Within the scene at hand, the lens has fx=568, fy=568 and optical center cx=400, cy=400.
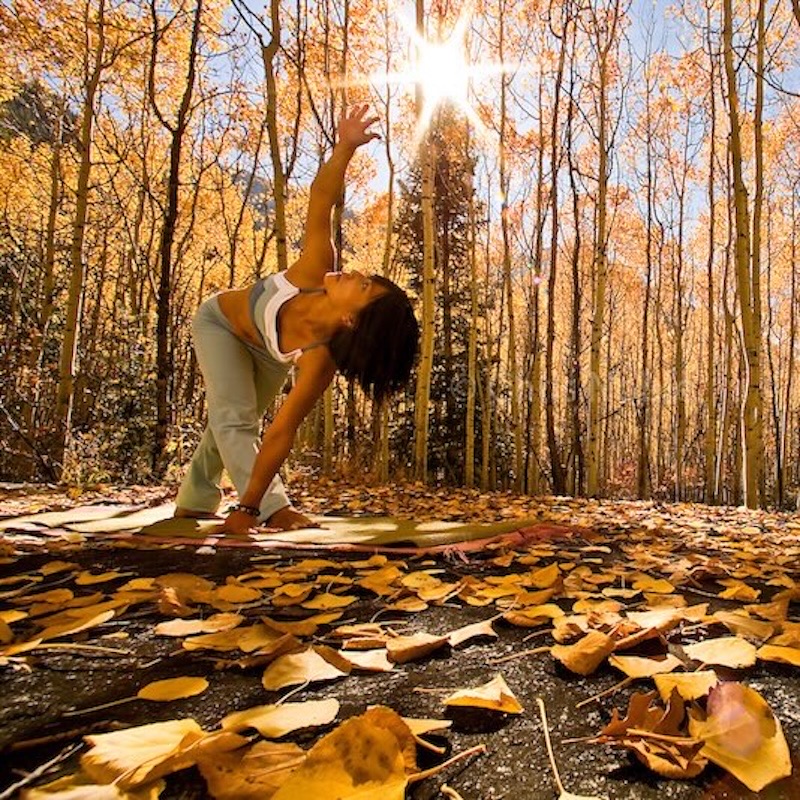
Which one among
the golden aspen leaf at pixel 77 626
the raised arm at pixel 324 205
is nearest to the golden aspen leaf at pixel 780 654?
the golden aspen leaf at pixel 77 626

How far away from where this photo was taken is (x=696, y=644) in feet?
2.77

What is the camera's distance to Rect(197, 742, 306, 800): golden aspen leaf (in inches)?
19.3

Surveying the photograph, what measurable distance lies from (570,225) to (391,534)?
1662 cm

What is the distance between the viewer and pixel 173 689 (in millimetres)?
715

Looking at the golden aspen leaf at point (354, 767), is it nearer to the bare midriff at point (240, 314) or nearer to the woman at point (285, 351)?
the woman at point (285, 351)

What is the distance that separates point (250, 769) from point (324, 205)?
2.36 metres

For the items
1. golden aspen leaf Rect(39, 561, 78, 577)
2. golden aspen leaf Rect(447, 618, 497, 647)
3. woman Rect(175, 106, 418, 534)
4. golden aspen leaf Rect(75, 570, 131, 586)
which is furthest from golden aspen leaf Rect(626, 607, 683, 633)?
golden aspen leaf Rect(39, 561, 78, 577)

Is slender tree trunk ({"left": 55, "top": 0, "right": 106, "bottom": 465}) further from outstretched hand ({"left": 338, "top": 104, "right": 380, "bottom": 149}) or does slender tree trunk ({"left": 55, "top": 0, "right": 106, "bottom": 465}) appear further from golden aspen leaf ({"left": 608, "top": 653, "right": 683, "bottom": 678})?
golden aspen leaf ({"left": 608, "top": 653, "right": 683, "bottom": 678})

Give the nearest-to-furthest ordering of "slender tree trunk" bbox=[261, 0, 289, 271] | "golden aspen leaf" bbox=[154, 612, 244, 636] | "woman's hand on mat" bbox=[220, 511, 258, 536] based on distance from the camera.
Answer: "golden aspen leaf" bbox=[154, 612, 244, 636], "woman's hand on mat" bbox=[220, 511, 258, 536], "slender tree trunk" bbox=[261, 0, 289, 271]

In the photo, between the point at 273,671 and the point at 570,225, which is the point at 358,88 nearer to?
the point at 570,225

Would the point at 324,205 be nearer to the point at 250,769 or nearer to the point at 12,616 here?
the point at 12,616

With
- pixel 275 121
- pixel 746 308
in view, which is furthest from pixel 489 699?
pixel 746 308

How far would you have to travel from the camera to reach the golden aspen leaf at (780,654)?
780 mm

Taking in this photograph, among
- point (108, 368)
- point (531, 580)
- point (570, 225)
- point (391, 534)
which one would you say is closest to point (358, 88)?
point (108, 368)
